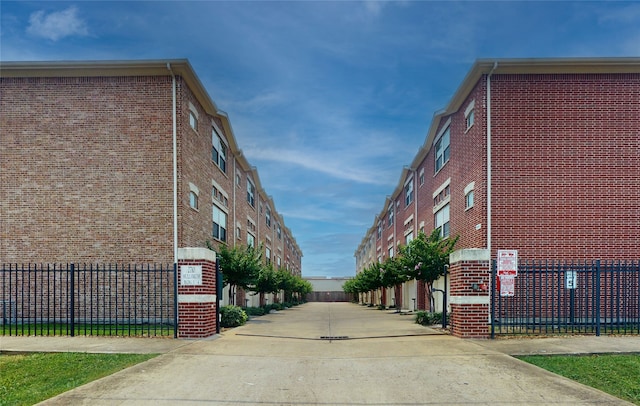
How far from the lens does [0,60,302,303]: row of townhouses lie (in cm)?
1792

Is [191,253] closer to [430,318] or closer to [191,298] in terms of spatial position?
[191,298]

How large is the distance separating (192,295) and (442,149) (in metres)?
16.0

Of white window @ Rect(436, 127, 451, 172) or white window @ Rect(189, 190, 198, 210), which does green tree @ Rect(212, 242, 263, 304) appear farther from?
white window @ Rect(436, 127, 451, 172)

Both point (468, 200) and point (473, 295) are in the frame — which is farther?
point (468, 200)

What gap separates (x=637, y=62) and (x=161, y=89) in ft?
55.0

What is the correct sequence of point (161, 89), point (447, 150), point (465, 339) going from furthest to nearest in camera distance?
point (447, 150)
point (161, 89)
point (465, 339)

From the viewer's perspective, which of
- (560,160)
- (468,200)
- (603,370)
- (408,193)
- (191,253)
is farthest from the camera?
(408,193)

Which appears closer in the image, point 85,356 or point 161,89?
point 85,356

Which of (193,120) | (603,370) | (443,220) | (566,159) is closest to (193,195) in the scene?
(193,120)

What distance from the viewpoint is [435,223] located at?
26.3 metres

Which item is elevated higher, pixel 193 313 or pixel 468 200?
pixel 468 200

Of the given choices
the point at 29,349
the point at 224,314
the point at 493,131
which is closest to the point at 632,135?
the point at 493,131

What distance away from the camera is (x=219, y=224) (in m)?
25.3

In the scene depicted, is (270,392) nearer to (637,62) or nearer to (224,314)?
(224,314)
